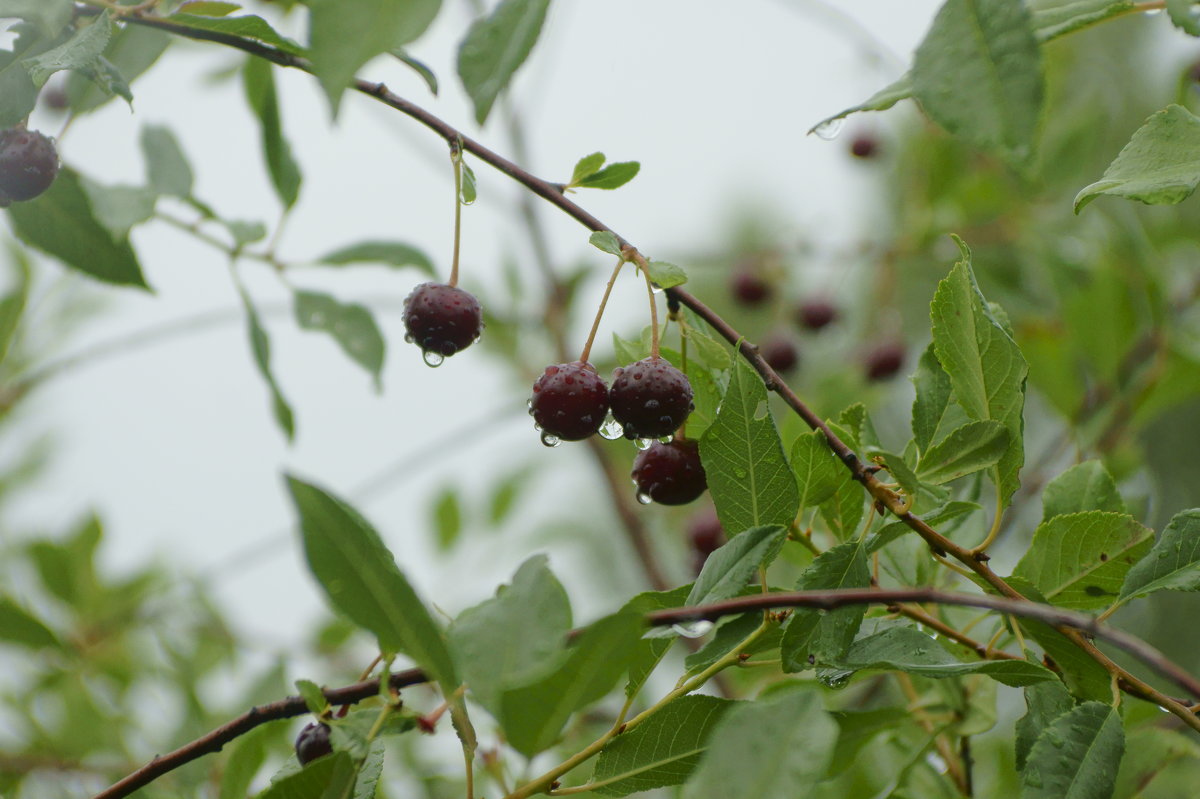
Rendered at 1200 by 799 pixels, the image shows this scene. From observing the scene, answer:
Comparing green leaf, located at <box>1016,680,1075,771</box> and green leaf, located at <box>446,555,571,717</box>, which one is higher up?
green leaf, located at <box>446,555,571,717</box>

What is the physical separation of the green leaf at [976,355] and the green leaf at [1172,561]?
10cm

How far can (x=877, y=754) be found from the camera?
3.09 feet

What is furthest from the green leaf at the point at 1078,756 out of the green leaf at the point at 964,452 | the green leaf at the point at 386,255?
the green leaf at the point at 386,255

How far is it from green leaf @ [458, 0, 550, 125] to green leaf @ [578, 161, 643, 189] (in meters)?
0.09

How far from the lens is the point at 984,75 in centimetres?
49

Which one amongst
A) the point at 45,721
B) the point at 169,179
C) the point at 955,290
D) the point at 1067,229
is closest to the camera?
the point at 955,290

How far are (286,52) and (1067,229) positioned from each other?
130 cm

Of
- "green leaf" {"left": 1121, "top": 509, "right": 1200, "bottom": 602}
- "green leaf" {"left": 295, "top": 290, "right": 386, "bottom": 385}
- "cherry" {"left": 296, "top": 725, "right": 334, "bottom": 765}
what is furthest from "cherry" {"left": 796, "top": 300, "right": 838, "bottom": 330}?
"cherry" {"left": 296, "top": 725, "right": 334, "bottom": 765}

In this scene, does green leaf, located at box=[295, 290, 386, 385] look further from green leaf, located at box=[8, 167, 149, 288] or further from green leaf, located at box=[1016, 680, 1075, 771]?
green leaf, located at box=[1016, 680, 1075, 771]

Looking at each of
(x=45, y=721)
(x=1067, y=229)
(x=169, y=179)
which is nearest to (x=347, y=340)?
(x=169, y=179)

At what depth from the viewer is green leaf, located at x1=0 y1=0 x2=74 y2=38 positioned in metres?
0.52

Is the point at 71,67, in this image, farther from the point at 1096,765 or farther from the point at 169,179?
the point at 1096,765

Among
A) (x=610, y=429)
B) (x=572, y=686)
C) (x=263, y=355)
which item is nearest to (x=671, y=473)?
(x=610, y=429)

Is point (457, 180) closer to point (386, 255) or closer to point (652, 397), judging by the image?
point (652, 397)
